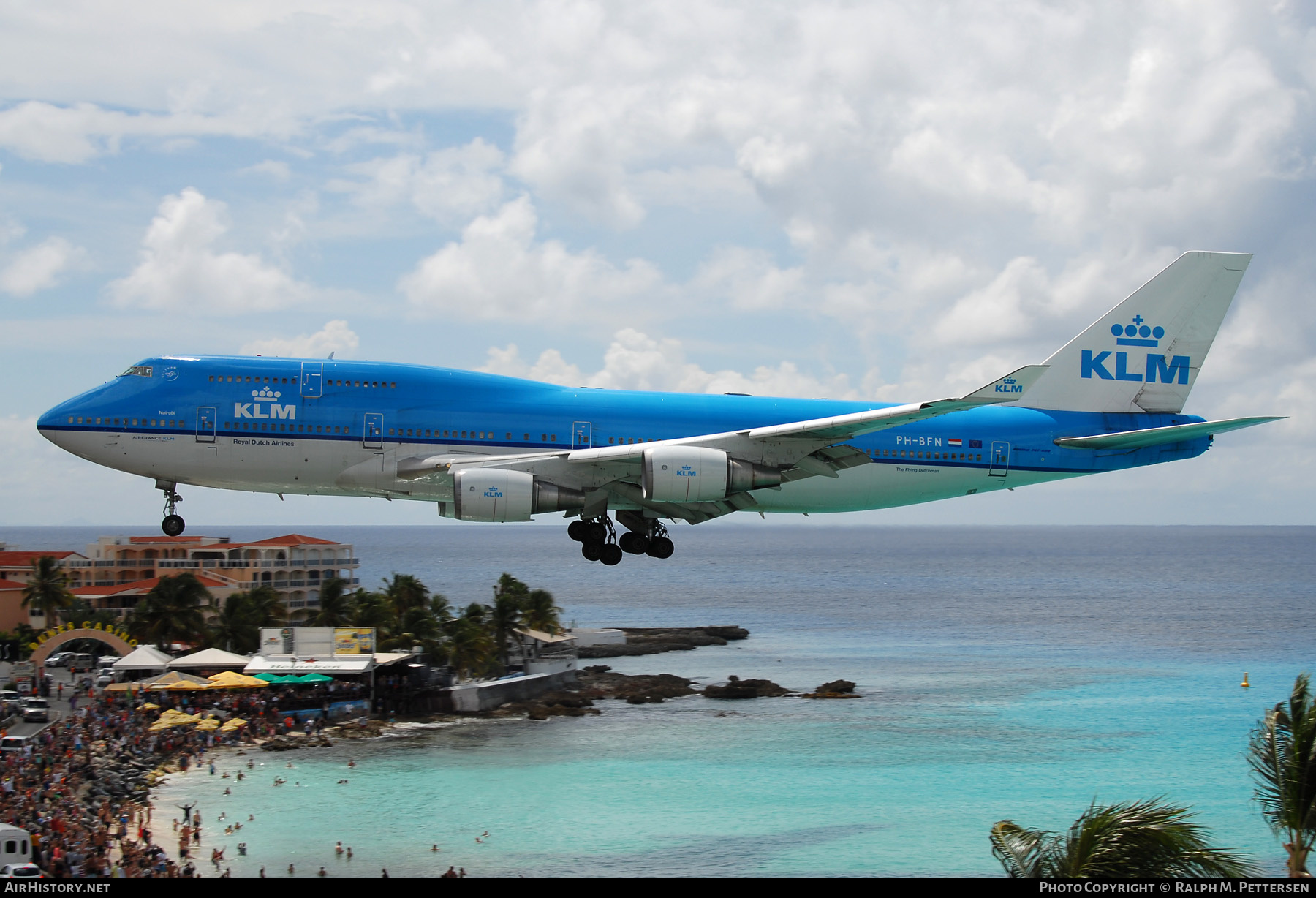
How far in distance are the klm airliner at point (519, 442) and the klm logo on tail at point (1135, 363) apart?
322cm

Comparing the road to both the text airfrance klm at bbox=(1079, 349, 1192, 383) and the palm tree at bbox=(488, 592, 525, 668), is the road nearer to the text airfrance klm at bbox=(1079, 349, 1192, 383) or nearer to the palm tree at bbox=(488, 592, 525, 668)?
the palm tree at bbox=(488, 592, 525, 668)

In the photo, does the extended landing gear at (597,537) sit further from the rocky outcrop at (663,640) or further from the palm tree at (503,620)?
Result: the rocky outcrop at (663,640)

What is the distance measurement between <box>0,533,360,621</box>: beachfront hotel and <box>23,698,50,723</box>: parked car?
2883 cm

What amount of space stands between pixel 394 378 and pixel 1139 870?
22761mm

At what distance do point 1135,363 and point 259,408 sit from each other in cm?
2866

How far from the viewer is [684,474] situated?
1125 inches

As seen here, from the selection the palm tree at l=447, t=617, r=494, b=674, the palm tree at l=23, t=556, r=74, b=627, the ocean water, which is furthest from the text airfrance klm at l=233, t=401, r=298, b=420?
the palm tree at l=23, t=556, r=74, b=627

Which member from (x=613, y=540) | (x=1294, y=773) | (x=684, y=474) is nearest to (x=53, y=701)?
(x=613, y=540)

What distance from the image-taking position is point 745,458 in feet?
99.1

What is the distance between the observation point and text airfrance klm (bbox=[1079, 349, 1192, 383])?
1451 inches

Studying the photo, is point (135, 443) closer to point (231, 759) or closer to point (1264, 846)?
point (231, 759)

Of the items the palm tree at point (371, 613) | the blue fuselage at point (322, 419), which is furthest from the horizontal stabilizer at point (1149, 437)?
the palm tree at point (371, 613)

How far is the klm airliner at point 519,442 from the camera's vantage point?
94.7ft

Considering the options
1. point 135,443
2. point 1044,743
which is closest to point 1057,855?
point 135,443
